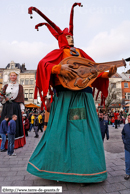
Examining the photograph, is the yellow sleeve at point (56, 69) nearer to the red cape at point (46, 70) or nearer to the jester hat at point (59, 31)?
the red cape at point (46, 70)

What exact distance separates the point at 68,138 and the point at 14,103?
13.7 ft

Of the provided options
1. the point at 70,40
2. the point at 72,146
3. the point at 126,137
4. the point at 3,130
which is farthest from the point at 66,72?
the point at 3,130

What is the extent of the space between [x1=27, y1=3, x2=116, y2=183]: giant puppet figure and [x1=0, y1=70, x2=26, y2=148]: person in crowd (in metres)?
3.53

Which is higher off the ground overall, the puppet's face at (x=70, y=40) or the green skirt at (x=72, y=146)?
the puppet's face at (x=70, y=40)

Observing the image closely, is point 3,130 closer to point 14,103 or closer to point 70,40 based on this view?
point 14,103

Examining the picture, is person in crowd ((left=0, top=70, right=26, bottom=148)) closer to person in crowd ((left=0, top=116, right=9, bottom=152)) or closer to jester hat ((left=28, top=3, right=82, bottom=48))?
person in crowd ((left=0, top=116, right=9, bottom=152))

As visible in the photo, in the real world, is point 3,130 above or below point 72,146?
below

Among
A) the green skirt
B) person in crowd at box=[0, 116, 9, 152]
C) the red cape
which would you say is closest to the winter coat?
the green skirt

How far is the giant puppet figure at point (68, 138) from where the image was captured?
8.13 ft

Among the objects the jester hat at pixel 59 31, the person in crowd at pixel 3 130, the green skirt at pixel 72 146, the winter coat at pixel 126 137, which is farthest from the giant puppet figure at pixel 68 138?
the person in crowd at pixel 3 130

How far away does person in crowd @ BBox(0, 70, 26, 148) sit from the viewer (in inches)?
241

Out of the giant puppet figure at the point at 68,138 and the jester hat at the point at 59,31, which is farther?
the jester hat at the point at 59,31

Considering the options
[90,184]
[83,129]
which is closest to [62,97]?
[83,129]

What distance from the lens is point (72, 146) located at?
2566mm
